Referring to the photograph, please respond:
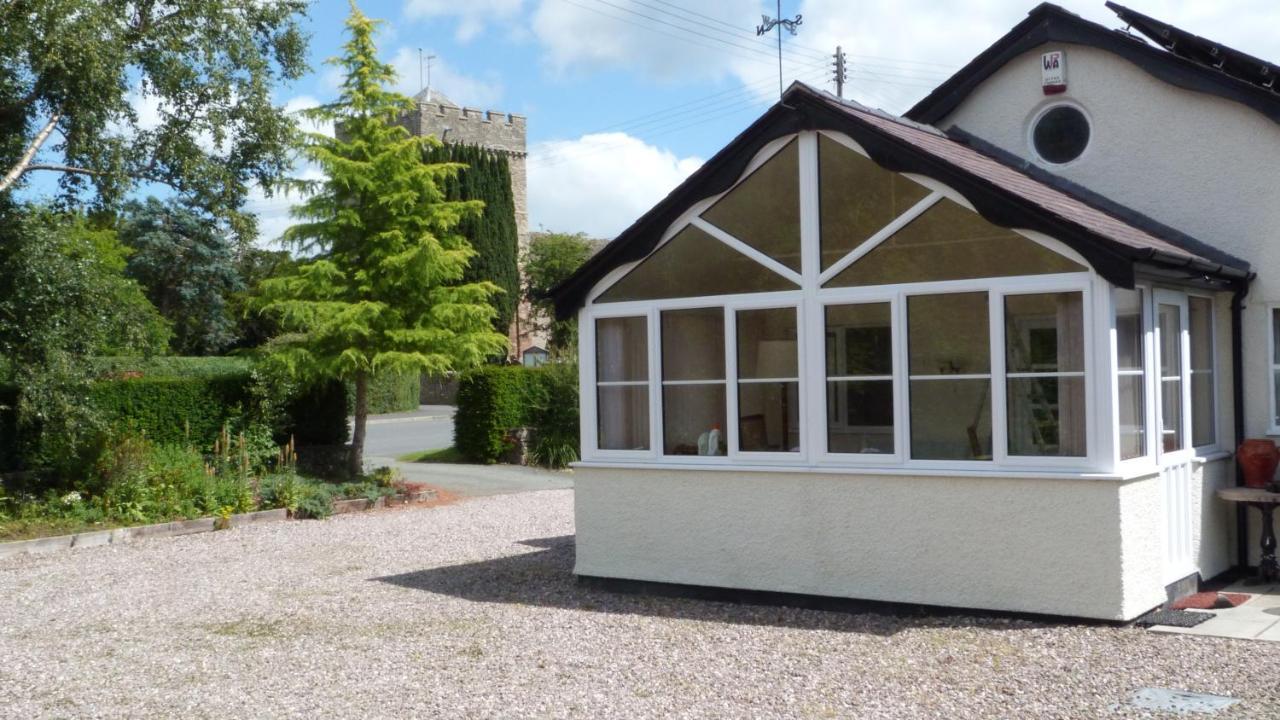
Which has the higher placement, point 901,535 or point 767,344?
point 767,344

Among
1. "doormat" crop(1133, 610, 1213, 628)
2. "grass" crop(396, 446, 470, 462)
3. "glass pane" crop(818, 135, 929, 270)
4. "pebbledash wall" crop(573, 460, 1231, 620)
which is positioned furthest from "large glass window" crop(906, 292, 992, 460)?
"grass" crop(396, 446, 470, 462)

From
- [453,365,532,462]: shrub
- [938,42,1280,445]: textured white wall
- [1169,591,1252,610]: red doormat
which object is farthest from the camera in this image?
[453,365,532,462]: shrub

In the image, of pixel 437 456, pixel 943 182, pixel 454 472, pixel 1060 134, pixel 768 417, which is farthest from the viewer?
pixel 437 456

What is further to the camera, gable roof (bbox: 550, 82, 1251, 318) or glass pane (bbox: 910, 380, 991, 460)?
glass pane (bbox: 910, 380, 991, 460)

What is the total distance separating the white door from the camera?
8.63 meters

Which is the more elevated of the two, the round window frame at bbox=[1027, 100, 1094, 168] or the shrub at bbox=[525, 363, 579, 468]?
the round window frame at bbox=[1027, 100, 1094, 168]

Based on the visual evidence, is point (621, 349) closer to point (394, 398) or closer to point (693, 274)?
point (693, 274)

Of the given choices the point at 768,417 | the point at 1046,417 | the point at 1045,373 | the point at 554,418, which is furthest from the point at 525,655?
the point at 554,418

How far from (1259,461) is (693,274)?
4739 millimetres

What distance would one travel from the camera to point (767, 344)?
9.19 meters

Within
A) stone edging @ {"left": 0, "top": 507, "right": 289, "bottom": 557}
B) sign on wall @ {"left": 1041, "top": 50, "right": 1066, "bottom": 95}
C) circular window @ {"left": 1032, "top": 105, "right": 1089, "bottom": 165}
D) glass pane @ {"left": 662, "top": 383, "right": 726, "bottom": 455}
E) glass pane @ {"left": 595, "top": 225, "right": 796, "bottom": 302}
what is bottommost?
stone edging @ {"left": 0, "top": 507, "right": 289, "bottom": 557}

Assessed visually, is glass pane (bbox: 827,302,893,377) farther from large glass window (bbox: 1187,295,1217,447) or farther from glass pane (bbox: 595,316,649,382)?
large glass window (bbox: 1187,295,1217,447)

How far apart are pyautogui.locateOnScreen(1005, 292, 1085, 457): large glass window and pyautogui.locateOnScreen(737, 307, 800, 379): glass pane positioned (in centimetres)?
166

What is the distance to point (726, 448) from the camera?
930 cm
